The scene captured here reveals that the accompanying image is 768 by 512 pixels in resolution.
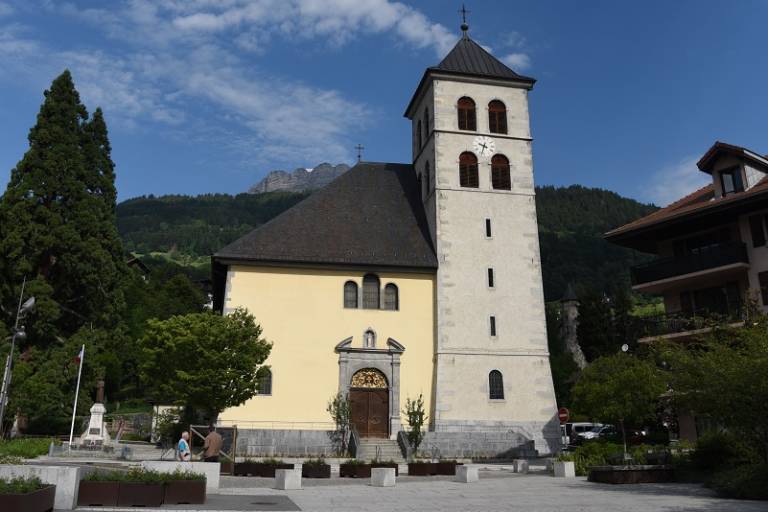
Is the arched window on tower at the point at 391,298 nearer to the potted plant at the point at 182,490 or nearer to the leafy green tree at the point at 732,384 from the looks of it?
the leafy green tree at the point at 732,384

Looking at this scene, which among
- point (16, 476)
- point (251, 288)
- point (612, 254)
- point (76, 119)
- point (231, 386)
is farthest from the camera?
point (612, 254)

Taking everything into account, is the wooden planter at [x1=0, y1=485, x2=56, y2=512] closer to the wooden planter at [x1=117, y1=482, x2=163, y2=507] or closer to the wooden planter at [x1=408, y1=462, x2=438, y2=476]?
the wooden planter at [x1=117, y1=482, x2=163, y2=507]

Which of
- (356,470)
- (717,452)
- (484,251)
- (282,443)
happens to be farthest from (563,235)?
(356,470)

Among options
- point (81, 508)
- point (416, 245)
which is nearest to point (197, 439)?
point (416, 245)

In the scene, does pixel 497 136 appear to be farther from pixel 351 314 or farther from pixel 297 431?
pixel 297 431

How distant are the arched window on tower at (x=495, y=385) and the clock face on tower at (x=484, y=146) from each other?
1190cm

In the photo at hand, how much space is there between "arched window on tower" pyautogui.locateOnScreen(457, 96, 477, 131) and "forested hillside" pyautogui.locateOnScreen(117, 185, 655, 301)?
267ft

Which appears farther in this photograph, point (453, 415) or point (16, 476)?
point (453, 415)

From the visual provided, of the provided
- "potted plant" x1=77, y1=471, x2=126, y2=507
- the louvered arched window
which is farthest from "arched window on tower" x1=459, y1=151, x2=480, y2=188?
"potted plant" x1=77, y1=471, x2=126, y2=507

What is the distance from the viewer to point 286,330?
32.2 m

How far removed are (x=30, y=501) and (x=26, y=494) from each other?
0.23 meters

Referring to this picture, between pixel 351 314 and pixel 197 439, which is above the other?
pixel 351 314

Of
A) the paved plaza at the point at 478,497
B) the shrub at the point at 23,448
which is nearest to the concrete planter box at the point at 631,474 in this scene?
the paved plaza at the point at 478,497

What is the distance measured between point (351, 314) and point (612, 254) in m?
120
